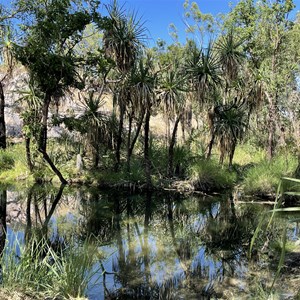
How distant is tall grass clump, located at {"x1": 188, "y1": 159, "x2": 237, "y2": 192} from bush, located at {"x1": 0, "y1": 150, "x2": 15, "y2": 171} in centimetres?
965

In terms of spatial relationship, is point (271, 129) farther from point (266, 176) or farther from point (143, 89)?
point (143, 89)

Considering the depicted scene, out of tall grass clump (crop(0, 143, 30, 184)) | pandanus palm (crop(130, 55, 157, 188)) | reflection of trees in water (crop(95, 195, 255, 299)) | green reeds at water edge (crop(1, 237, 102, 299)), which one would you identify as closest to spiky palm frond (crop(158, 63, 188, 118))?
pandanus palm (crop(130, 55, 157, 188))

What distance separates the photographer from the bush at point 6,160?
2014cm

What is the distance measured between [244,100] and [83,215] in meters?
10.6

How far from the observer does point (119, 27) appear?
54.7ft

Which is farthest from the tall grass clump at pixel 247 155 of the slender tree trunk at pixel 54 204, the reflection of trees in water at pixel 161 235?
the slender tree trunk at pixel 54 204

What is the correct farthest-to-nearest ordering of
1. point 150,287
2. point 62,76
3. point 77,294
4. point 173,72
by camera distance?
point 173,72
point 62,76
point 150,287
point 77,294

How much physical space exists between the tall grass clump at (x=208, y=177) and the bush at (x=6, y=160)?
31.7ft

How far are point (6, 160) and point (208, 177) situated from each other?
1076cm

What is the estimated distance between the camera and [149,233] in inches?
381

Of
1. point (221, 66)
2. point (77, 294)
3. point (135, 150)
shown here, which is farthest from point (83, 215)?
point (135, 150)

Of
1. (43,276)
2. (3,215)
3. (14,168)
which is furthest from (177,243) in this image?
(14,168)

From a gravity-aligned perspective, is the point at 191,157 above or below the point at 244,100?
below

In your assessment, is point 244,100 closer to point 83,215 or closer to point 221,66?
point 221,66
